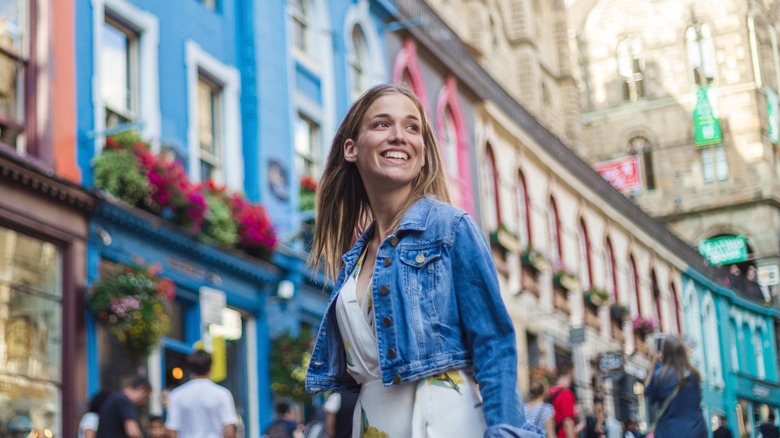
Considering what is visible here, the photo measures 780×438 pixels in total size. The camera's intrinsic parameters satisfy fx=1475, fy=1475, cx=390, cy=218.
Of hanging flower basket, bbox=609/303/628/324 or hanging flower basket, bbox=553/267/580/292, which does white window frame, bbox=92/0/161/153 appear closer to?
hanging flower basket, bbox=553/267/580/292

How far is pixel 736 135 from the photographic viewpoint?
2406 inches

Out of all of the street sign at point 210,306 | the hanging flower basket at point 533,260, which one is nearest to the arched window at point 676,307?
the hanging flower basket at point 533,260

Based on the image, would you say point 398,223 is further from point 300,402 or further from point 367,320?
point 300,402

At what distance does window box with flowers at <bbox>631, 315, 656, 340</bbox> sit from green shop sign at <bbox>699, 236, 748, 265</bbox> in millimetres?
17263

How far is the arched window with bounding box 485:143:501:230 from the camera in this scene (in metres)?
31.9

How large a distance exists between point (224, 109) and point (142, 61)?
2392 mm

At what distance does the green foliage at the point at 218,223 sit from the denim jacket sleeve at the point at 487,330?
14.5 metres

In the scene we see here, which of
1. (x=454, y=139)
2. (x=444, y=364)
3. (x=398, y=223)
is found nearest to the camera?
(x=444, y=364)

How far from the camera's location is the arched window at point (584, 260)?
3844 centimetres

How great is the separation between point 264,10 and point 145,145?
5.48 m

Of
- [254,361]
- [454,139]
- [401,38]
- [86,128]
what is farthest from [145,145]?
[454,139]

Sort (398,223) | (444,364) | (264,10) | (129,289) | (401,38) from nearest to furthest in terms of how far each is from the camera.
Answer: (444,364)
(398,223)
(129,289)
(264,10)
(401,38)

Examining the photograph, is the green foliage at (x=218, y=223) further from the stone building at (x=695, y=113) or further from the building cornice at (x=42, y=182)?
the stone building at (x=695, y=113)

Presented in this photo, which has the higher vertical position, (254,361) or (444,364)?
(254,361)
